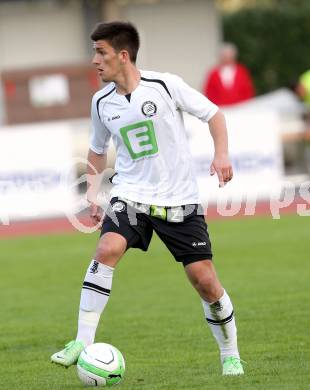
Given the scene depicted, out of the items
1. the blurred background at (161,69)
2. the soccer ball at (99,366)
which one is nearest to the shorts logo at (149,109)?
the soccer ball at (99,366)

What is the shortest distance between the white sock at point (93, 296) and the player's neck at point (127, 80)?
1.05 m

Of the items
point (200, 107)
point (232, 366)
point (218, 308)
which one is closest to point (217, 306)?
point (218, 308)

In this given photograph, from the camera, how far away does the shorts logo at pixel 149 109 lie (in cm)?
733

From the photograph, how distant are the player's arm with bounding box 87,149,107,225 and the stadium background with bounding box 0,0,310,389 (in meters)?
1.03

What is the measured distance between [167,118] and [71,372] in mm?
Answer: 1866

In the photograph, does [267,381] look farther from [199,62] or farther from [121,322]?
[199,62]

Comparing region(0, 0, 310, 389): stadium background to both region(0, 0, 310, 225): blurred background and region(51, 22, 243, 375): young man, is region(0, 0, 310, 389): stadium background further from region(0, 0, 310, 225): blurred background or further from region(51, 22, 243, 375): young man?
region(51, 22, 243, 375): young man

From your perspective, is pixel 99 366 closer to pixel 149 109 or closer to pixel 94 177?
pixel 94 177

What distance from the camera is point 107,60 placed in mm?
7301

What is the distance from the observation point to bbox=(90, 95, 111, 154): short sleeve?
296 inches

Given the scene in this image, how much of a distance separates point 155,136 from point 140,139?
91 millimetres

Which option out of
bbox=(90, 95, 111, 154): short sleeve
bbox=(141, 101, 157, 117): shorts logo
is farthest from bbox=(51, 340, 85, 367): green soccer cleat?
bbox=(141, 101, 157, 117): shorts logo

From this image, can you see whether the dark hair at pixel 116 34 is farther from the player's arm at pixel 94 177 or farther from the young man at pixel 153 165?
the player's arm at pixel 94 177

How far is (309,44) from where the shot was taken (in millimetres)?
35719
